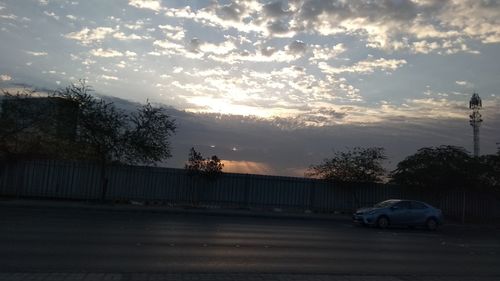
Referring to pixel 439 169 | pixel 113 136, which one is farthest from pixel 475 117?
pixel 113 136

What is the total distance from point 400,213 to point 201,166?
12234mm

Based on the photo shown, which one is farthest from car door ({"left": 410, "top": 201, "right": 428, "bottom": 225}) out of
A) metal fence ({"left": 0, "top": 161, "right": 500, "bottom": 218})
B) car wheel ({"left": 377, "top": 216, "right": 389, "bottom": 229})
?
metal fence ({"left": 0, "top": 161, "right": 500, "bottom": 218})

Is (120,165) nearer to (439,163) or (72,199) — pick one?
(72,199)

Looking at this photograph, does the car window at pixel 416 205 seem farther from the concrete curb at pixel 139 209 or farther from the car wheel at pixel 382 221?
the concrete curb at pixel 139 209

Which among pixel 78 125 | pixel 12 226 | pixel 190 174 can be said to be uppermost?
pixel 78 125

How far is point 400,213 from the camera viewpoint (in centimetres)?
2647

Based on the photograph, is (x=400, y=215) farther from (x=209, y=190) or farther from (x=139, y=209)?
(x=139, y=209)

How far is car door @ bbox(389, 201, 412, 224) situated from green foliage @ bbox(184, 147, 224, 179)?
1126cm

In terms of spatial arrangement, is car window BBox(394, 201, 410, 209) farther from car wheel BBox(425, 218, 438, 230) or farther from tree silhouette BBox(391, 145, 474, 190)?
tree silhouette BBox(391, 145, 474, 190)

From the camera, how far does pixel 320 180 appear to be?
3566 centimetres

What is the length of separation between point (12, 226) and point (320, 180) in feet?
Answer: 74.9

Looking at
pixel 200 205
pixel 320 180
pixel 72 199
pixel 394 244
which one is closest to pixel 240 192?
pixel 200 205

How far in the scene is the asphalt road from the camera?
34.8ft

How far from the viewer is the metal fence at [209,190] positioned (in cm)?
3075
